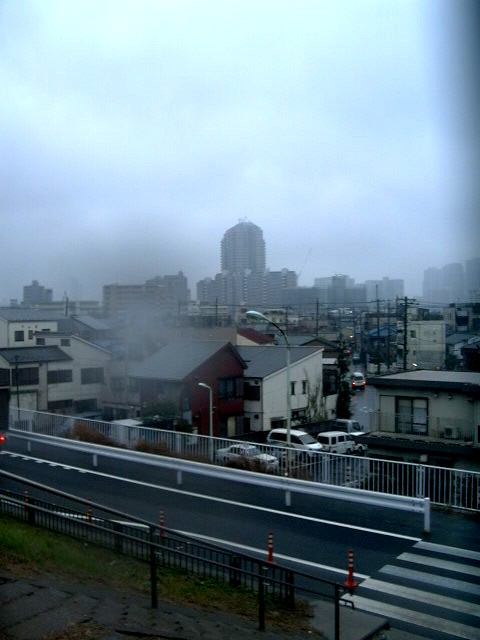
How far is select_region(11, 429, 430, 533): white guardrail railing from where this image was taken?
15.2ft

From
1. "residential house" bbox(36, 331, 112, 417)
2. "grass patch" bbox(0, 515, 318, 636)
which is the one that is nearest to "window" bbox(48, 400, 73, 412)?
"residential house" bbox(36, 331, 112, 417)

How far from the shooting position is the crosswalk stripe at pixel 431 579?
3.39 meters

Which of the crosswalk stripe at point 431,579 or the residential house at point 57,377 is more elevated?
the residential house at point 57,377

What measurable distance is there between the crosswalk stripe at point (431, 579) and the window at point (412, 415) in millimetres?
3280

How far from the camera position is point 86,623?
2.51m

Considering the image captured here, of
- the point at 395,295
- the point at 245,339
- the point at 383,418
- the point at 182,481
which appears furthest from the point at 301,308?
the point at 182,481

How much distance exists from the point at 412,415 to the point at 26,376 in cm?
537

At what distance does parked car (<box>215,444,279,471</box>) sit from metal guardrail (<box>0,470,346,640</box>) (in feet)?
7.76

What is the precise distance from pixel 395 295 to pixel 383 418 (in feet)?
6.30

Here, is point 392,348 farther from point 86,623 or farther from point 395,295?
point 86,623

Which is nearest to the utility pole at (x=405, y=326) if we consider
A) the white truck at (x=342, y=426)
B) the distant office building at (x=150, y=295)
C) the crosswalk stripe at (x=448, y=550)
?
the white truck at (x=342, y=426)

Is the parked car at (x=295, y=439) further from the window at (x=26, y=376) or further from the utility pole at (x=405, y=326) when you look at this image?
the window at (x=26, y=376)

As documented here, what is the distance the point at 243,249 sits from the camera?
1025cm

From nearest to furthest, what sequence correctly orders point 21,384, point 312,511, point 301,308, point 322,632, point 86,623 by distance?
1. point 86,623
2. point 322,632
3. point 312,511
4. point 21,384
5. point 301,308
